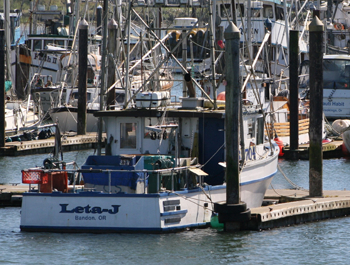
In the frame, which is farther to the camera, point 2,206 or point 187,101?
point 2,206

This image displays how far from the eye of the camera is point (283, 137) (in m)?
33.2

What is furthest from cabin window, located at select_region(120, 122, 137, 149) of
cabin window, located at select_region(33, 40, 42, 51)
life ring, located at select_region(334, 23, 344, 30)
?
life ring, located at select_region(334, 23, 344, 30)

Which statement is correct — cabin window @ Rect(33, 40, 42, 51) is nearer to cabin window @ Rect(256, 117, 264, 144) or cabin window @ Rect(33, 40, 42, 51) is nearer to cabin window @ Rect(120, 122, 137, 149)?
cabin window @ Rect(256, 117, 264, 144)

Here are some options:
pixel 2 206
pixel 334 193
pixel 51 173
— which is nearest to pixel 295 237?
pixel 334 193

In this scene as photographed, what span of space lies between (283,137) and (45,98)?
2092 cm

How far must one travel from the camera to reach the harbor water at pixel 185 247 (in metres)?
15.8

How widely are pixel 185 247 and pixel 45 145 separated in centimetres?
1842

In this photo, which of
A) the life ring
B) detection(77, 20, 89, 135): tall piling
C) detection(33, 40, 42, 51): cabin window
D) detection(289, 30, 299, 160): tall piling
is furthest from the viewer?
the life ring

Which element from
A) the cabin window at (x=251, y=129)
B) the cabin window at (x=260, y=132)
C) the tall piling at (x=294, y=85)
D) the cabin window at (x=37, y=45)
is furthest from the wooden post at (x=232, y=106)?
the cabin window at (x=37, y=45)

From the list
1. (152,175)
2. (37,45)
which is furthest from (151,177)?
(37,45)

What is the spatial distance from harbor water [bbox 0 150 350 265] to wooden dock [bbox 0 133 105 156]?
13675 millimetres

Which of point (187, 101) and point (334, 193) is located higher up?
point (187, 101)

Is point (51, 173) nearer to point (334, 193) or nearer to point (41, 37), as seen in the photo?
point (334, 193)

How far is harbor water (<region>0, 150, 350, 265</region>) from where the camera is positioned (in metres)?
15.8
